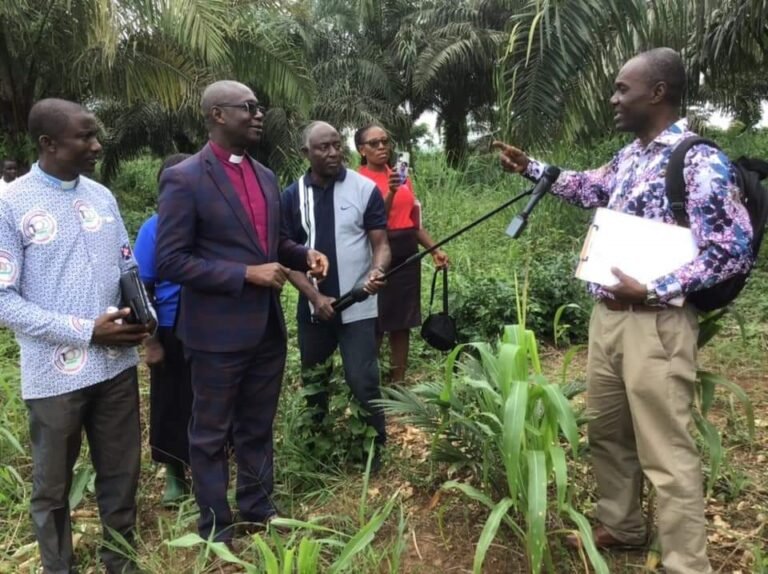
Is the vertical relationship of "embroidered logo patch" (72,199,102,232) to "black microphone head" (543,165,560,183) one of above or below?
below

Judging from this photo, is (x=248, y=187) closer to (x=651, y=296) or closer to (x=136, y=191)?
(x=651, y=296)

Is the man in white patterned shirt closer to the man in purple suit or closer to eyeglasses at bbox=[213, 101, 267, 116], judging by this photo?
the man in purple suit

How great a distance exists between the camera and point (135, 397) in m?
2.46

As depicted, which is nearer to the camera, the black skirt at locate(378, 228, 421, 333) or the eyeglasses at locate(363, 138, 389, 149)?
the eyeglasses at locate(363, 138, 389, 149)

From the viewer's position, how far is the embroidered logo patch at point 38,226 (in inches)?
85.4

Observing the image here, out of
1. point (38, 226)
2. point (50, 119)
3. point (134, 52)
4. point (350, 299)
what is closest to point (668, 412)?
point (350, 299)

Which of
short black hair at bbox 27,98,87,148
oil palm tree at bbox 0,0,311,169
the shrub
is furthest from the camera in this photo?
the shrub

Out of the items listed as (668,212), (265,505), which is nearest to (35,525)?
(265,505)

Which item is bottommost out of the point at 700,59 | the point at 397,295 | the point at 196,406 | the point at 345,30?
the point at 196,406

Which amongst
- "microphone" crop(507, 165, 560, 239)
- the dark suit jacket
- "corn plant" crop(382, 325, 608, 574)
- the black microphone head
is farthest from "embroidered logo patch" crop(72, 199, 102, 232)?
the black microphone head

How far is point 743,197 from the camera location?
2074 mm

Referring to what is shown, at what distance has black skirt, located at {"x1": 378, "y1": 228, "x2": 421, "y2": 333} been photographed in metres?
4.20

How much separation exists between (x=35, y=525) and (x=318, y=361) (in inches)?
53.4

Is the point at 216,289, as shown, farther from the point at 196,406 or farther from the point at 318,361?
the point at 318,361
